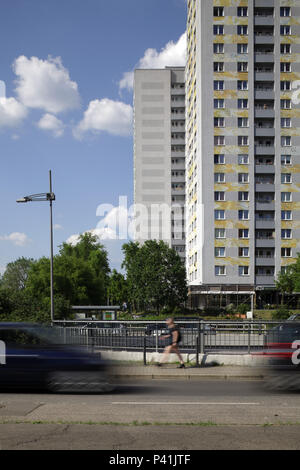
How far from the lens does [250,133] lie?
67.7 m

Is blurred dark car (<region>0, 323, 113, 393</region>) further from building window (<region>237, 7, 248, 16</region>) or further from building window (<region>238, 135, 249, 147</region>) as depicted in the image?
building window (<region>237, 7, 248, 16</region>)

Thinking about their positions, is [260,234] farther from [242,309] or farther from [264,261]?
[242,309]

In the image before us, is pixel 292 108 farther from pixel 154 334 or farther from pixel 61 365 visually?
pixel 61 365

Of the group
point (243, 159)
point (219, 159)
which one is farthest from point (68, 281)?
point (243, 159)

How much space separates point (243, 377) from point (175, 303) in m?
55.3

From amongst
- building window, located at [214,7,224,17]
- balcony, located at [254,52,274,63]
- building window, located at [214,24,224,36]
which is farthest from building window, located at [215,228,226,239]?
building window, located at [214,7,224,17]

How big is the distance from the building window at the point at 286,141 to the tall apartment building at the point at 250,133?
136 millimetres

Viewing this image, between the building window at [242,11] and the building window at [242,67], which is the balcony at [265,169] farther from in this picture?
the building window at [242,11]

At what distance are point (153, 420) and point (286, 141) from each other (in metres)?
65.3

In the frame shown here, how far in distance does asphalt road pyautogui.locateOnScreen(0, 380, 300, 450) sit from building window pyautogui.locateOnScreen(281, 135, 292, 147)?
60.7 metres

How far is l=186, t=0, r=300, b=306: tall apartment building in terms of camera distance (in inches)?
2645

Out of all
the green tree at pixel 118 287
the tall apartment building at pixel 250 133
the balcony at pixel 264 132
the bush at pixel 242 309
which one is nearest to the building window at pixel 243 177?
the tall apartment building at pixel 250 133

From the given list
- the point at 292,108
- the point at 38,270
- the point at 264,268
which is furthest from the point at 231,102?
the point at 38,270

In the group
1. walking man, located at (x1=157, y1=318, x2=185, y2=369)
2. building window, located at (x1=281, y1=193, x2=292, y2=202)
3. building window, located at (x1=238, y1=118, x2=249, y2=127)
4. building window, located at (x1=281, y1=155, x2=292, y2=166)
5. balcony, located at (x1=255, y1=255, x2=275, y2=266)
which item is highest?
building window, located at (x1=238, y1=118, x2=249, y2=127)
